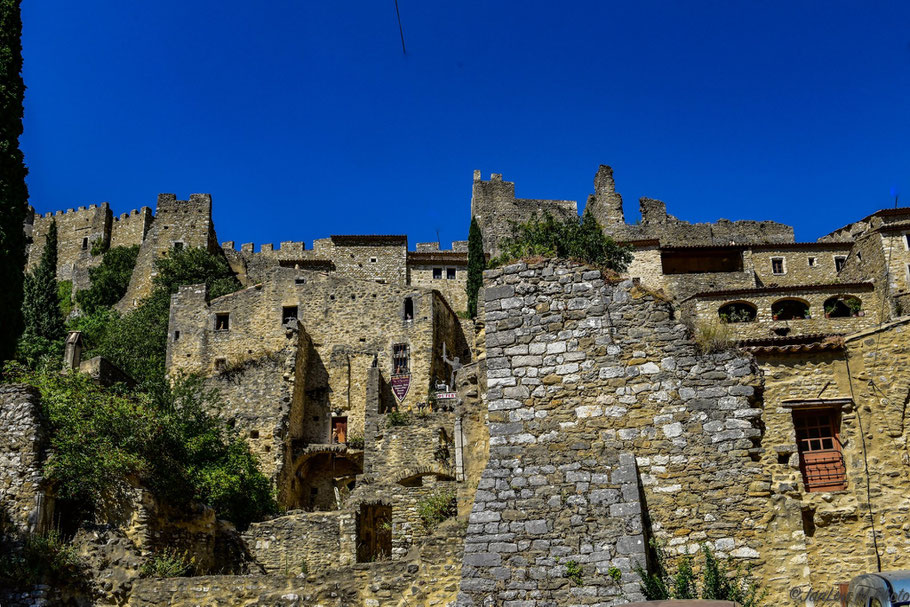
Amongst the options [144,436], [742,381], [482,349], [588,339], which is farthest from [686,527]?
[144,436]

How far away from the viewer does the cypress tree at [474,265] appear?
5109 cm

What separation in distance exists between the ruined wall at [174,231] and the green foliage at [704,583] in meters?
56.2

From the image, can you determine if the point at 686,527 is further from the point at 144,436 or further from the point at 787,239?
the point at 787,239

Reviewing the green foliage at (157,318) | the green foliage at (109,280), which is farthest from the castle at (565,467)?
the green foliage at (109,280)

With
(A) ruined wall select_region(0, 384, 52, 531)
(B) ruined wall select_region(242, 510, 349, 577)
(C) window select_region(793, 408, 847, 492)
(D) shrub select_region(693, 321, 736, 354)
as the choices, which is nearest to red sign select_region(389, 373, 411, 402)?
(B) ruined wall select_region(242, 510, 349, 577)

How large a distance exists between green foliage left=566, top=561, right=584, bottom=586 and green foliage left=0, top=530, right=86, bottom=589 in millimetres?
9442

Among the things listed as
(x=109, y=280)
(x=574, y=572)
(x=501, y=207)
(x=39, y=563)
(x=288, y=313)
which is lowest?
(x=574, y=572)

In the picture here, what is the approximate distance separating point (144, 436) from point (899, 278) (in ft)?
124

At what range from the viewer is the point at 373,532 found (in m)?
23.6

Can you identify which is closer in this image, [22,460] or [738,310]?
[22,460]

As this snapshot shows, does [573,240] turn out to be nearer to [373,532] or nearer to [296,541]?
[373,532]

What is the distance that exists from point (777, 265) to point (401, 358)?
82.5 ft

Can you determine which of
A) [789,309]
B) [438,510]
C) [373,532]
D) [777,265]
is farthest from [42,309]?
[777,265]

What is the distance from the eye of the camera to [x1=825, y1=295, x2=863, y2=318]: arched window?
41469mm
